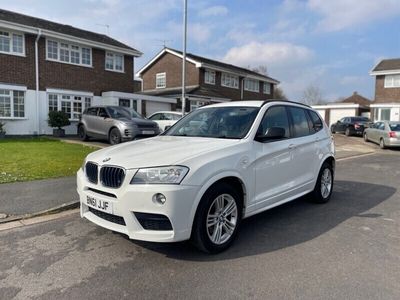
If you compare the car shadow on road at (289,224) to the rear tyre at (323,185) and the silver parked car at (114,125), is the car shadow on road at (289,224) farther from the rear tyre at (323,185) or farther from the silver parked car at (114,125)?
the silver parked car at (114,125)

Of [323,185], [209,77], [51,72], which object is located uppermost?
[209,77]

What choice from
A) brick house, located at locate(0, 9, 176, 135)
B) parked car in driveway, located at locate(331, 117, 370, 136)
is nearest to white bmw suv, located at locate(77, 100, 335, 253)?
brick house, located at locate(0, 9, 176, 135)

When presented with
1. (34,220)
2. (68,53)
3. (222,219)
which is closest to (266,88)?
(68,53)

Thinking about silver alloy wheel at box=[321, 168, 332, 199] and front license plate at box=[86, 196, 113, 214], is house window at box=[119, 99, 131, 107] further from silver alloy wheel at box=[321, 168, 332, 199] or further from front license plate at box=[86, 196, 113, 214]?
front license plate at box=[86, 196, 113, 214]

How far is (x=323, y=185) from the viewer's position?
6762mm

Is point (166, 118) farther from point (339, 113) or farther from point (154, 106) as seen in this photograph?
point (339, 113)

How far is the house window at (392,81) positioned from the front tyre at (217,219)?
38.7 meters

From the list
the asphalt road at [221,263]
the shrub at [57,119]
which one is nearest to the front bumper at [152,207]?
the asphalt road at [221,263]

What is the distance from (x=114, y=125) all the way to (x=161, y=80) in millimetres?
21923

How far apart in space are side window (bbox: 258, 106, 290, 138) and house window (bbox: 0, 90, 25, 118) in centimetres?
1722

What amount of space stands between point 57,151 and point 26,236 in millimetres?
8220

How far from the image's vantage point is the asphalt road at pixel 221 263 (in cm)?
341

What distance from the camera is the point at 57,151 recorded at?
1263cm

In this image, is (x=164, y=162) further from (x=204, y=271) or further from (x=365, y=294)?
(x=365, y=294)
